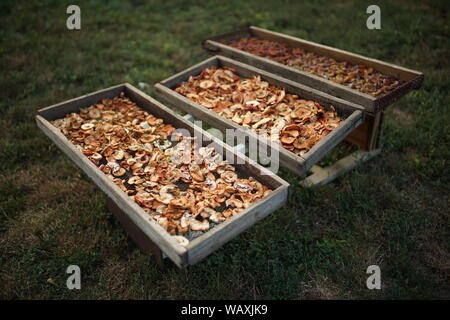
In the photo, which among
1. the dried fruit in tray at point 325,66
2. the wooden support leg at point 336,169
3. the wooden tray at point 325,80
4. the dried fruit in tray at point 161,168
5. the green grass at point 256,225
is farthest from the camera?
the wooden support leg at point 336,169

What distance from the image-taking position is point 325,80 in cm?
329

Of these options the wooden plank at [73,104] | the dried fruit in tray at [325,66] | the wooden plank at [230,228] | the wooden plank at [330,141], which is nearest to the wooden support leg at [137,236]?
the wooden plank at [230,228]

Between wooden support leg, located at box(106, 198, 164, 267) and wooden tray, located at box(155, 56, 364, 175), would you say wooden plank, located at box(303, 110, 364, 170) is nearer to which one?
wooden tray, located at box(155, 56, 364, 175)

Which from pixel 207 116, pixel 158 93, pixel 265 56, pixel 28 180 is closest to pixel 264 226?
pixel 207 116

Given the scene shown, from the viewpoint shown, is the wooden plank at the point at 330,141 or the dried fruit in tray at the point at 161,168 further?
the wooden plank at the point at 330,141

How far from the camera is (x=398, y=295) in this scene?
2.60 meters

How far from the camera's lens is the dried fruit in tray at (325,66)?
3377 millimetres

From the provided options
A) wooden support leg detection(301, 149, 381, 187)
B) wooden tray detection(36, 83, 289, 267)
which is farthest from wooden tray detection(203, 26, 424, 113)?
wooden tray detection(36, 83, 289, 267)

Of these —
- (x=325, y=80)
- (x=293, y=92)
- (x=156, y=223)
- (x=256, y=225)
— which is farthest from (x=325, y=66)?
(x=156, y=223)

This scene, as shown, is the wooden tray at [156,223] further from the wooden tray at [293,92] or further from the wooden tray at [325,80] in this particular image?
the wooden tray at [325,80]

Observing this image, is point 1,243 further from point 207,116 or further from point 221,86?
point 221,86

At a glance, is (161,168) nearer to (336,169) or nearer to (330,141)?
(330,141)

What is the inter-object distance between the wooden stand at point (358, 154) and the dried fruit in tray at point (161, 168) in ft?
4.24

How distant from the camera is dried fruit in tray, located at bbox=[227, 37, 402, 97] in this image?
3377 millimetres
